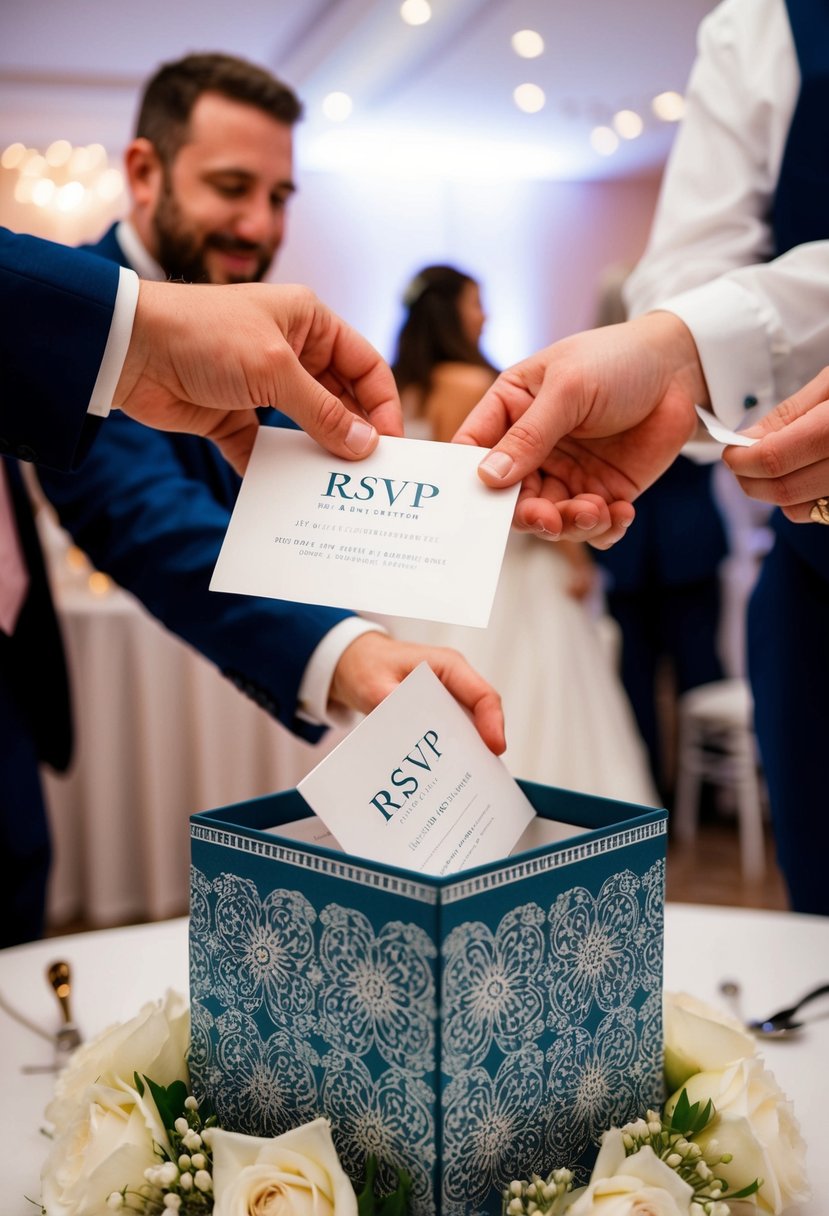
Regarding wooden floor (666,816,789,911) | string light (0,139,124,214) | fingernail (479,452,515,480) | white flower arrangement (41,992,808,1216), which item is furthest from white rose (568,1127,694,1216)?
string light (0,139,124,214)

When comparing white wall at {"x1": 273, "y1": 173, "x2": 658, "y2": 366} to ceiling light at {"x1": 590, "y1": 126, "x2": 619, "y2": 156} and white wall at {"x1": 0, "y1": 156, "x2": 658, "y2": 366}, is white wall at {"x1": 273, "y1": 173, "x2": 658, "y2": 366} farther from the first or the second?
ceiling light at {"x1": 590, "y1": 126, "x2": 619, "y2": 156}

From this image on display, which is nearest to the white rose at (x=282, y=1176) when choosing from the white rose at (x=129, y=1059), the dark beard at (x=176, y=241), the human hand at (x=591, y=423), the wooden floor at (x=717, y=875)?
the white rose at (x=129, y=1059)

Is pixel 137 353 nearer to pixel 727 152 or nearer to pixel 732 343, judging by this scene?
pixel 732 343

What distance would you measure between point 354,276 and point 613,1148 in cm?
830

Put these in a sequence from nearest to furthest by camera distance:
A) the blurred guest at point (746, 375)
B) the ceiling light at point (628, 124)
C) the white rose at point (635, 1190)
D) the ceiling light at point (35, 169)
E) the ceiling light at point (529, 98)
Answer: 1. the white rose at point (635, 1190)
2. the blurred guest at point (746, 375)
3. the ceiling light at point (35, 169)
4. the ceiling light at point (529, 98)
5. the ceiling light at point (628, 124)

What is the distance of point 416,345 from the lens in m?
3.86

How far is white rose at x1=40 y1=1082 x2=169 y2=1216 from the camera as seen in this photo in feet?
2.02

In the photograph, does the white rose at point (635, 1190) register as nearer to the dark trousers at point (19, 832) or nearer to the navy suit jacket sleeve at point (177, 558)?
the navy suit jacket sleeve at point (177, 558)

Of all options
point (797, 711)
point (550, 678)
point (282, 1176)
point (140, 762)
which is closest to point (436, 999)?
point (282, 1176)

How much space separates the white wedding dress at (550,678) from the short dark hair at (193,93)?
2020 mm

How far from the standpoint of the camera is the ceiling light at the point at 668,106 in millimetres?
6852

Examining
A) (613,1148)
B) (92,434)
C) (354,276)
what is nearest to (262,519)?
(92,434)

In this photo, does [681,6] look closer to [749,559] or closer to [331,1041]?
[749,559]

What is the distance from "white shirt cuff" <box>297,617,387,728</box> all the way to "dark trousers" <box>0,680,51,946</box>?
0.58m
